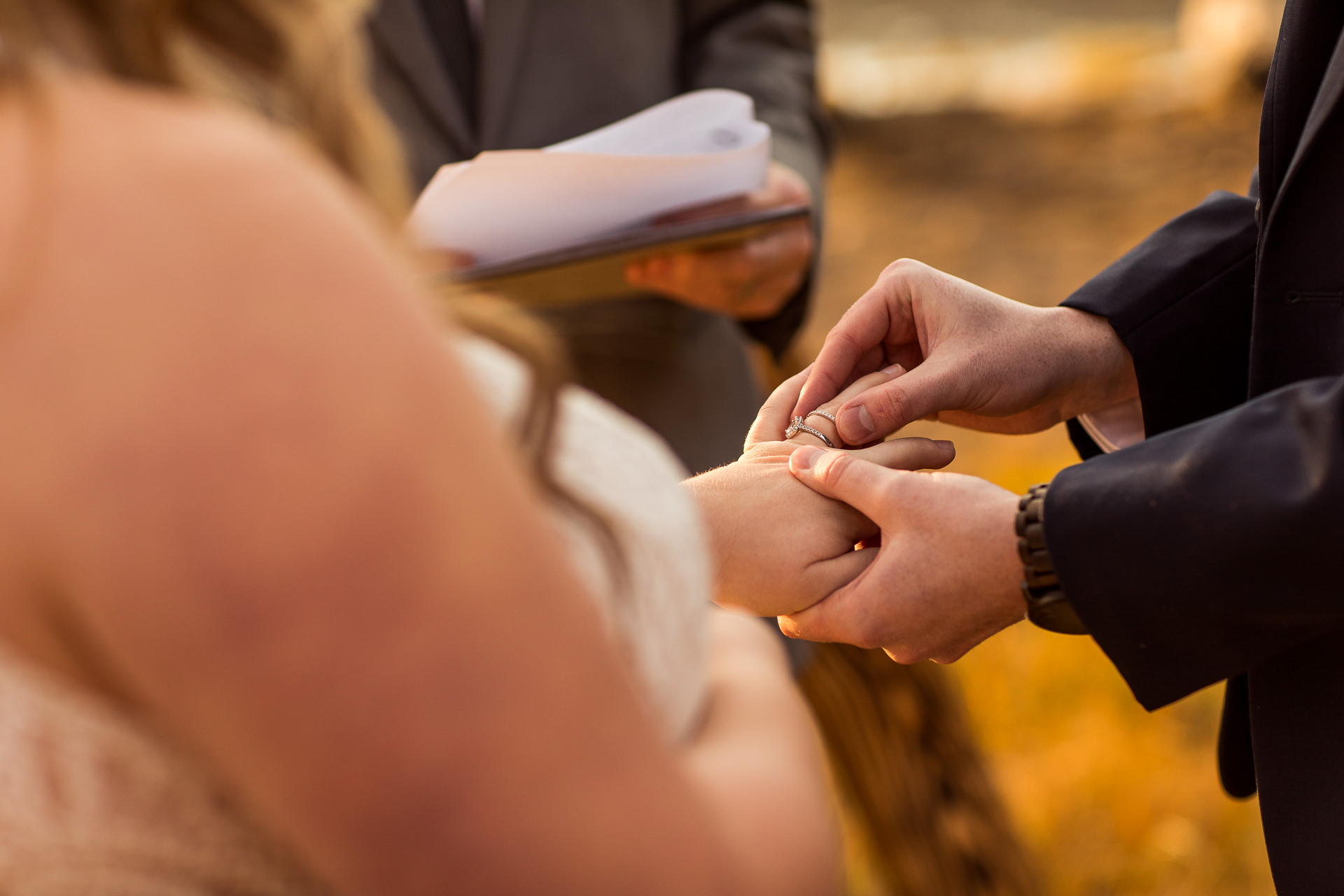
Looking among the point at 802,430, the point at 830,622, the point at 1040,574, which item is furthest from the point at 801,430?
the point at 1040,574

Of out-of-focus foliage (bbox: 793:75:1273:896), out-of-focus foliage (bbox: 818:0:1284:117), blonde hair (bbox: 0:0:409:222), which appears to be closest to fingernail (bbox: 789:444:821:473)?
blonde hair (bbox: 0:0:409:222)

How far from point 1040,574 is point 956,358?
29cm

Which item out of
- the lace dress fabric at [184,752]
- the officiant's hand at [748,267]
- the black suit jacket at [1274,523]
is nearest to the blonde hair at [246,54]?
the lace dress fabric at [184,752]

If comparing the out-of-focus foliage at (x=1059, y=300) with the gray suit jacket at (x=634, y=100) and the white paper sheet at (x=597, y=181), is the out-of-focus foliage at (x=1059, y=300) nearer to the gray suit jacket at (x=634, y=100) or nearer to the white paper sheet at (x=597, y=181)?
the gray suit jacket at (x=634, y=100)

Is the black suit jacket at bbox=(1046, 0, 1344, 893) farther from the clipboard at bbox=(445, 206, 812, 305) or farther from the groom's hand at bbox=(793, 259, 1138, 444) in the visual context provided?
the clipboard at bbox=(445, 206, 812, 305)

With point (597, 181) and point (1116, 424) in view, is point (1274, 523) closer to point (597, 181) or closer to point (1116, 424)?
point (1116, 424)

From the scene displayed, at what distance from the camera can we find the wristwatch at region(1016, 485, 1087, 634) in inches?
38.0

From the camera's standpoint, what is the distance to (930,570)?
102 centimetres

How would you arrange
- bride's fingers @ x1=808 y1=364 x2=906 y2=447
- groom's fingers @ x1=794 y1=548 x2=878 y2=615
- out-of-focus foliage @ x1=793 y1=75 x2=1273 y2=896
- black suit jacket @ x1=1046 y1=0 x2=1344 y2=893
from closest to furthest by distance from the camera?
1. black suit jacket @ x1=1046 y1=0 x2=1344 y2=893
2. groom's fingers @ x1=794 y1=548 x2=878 y2=615
3. bride's fingers @ x1=808 y1=364 x2=906 y2=447
4. out-of-focus foliage @ x1=793 y1=75 x2=1273 y2=896

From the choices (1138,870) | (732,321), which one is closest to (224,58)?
(732,321)

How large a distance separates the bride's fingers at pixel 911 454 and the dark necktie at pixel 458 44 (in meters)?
0.84

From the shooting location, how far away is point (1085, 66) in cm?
777

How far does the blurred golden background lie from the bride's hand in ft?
0.75

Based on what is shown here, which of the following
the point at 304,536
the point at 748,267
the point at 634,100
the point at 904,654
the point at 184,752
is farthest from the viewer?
the point at 634,100
